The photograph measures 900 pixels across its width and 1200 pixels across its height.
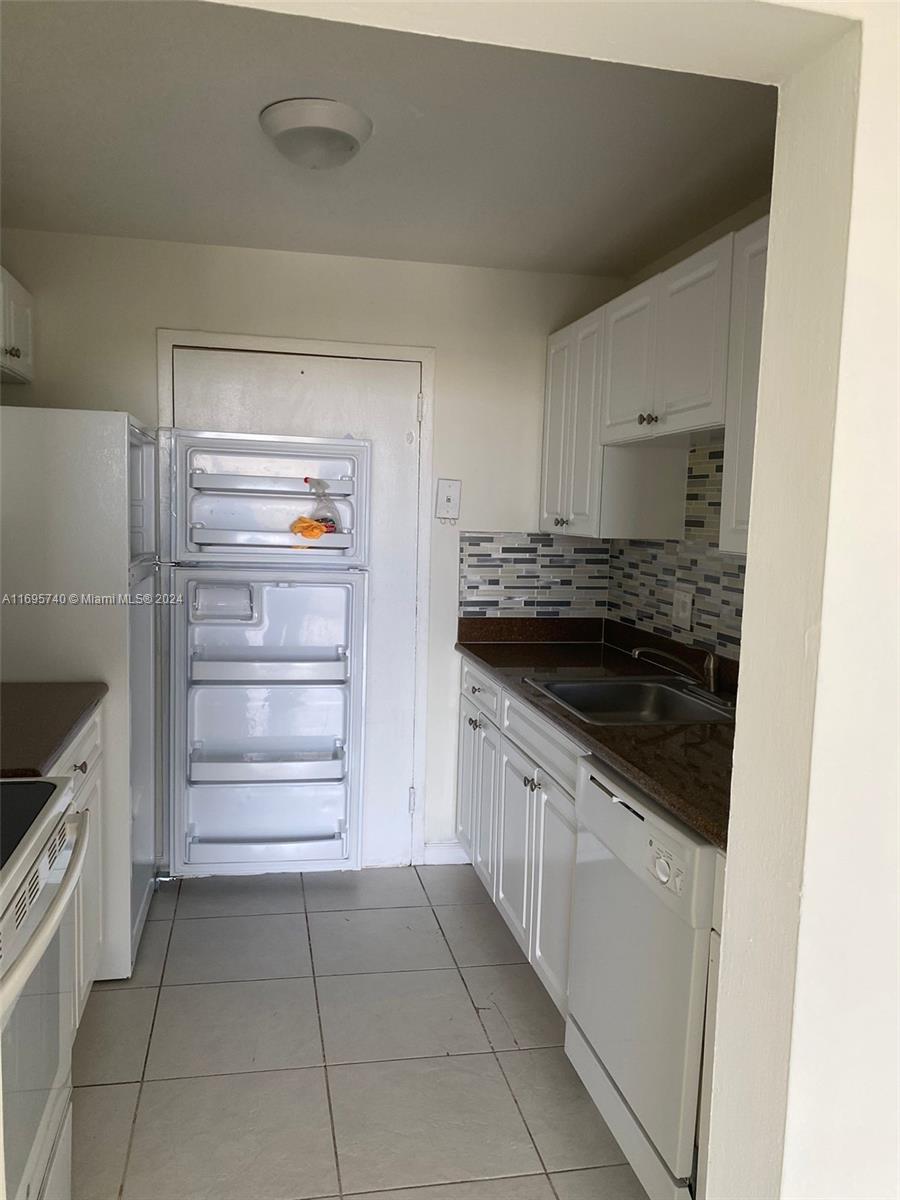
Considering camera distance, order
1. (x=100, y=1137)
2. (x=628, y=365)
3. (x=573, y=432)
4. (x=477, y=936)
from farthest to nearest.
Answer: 1. (x=573, y=432)
2. (x=477, y=936)
3. (x=628, y=365)
4. (x=100, y=1137)

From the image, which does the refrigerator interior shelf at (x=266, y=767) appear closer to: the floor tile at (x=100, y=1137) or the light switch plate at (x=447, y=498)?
the light switch plate at (x=447, y=498)

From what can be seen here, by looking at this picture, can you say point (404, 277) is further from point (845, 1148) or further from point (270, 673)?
point (845, 1148)

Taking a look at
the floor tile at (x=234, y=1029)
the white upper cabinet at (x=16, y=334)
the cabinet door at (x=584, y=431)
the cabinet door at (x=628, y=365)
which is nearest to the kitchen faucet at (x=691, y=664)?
the cabinet door at (x=584, y=431)

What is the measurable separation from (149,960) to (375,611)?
1.43 metres

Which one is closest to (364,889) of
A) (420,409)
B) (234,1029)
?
(234,1029)

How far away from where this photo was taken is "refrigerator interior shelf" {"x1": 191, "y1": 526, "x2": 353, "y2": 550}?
10.7 ft

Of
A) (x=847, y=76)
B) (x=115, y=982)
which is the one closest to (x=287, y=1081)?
(x=115, y=982)

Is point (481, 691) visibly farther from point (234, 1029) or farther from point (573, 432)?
point (234, 1029)

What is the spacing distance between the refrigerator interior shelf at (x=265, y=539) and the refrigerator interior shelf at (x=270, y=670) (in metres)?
0.43

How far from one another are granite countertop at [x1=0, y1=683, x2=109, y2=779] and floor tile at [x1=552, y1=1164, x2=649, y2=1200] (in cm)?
141

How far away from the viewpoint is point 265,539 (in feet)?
10.8

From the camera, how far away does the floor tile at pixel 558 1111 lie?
201 cm

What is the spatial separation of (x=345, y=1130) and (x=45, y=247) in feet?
9.56

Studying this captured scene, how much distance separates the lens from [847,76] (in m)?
0.89
